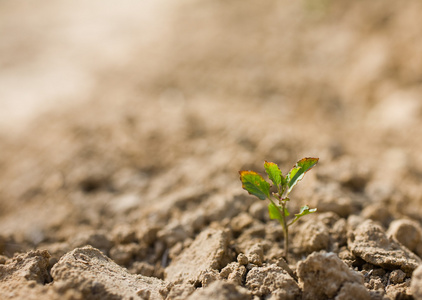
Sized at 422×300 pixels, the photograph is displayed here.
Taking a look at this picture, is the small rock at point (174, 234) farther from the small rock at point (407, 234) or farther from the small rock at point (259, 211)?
the small rock at point (407, 234)

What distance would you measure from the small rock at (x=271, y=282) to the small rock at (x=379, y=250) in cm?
38

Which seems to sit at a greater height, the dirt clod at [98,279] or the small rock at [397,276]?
the dirt clod at [98,279]

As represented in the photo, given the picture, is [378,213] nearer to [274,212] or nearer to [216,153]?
[274,212]

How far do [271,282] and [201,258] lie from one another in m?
0.38

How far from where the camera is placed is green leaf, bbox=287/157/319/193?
1491mm

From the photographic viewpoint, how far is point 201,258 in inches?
66.6

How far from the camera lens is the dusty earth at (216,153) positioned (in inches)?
60.6

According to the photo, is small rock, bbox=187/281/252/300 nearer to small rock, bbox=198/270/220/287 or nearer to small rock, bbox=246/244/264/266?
small rock, bbox=198/270/220/287

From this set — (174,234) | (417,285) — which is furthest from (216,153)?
(417,285)

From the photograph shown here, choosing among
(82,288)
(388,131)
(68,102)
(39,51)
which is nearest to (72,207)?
(82,288)

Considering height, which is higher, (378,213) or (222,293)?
(378,213)

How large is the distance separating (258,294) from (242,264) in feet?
0.62

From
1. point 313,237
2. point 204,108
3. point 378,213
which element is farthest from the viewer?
point 204,108

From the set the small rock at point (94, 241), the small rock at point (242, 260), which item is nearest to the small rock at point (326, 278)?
the small rock at point (242, 260)
